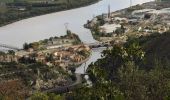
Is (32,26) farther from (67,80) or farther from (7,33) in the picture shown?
(67,80)

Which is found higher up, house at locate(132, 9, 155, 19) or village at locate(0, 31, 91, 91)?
house at locate(132, 9, 155, 19)

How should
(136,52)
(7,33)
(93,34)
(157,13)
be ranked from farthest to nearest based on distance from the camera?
1. (157,13)
2. (7,33)
3. (93,34)
4. (136,52)

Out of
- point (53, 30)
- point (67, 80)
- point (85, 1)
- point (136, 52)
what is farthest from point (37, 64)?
point (85, 1)

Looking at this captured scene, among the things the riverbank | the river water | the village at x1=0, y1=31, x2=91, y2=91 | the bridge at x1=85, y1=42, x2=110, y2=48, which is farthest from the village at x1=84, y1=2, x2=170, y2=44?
the riverbank

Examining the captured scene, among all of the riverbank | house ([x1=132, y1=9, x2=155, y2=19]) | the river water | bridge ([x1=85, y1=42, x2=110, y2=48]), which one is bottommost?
bridge ([x1=85, y1=42, x2=110, y2=48])

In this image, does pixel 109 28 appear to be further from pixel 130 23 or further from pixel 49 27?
pixel 49 27

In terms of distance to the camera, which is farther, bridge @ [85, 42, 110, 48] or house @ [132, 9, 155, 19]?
house @ [132, 9, 155, 19]

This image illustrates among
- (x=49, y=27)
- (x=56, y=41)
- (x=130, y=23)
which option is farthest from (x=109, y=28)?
(x=56, y=41)

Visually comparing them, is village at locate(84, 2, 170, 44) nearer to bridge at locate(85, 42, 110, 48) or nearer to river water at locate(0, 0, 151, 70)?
bridge at locate(85, 42, 110, 48)
